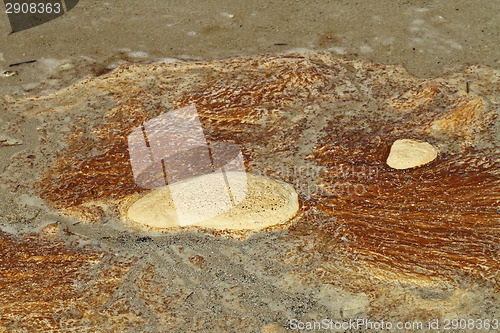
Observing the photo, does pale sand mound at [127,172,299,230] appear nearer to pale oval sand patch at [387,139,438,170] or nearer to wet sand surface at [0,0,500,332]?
wet sand surface at [0,0,500,332]

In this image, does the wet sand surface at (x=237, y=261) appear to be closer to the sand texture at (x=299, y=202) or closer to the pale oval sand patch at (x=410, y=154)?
the sand texture at (x=299, y=202)

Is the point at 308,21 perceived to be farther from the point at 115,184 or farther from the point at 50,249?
the point at 50,249

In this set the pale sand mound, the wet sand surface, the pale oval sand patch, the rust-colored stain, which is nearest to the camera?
the wet sand surface

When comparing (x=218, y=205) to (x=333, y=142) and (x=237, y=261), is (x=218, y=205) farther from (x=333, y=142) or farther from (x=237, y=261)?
(x=333, y=142)

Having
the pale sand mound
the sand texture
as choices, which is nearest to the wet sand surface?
the sand texture

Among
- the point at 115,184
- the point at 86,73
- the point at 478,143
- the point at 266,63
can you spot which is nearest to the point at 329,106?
the point at 266,63

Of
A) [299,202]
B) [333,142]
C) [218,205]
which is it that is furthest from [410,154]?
[218,205]

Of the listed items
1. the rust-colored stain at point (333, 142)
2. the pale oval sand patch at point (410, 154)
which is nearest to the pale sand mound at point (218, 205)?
the rust-colored stain at point (333, 142)
